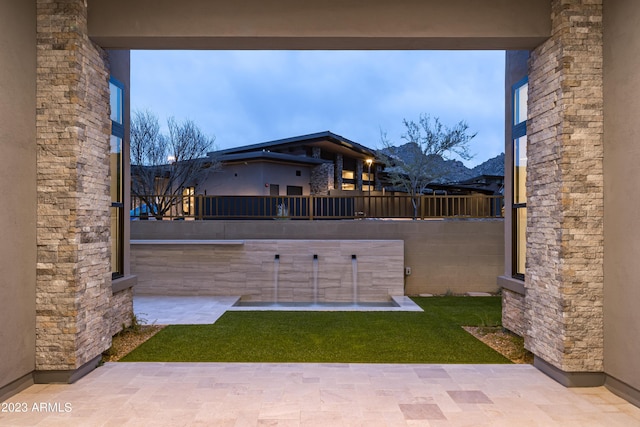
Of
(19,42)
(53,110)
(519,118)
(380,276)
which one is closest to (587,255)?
(519,118)

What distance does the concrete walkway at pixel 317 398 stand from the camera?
119 inches

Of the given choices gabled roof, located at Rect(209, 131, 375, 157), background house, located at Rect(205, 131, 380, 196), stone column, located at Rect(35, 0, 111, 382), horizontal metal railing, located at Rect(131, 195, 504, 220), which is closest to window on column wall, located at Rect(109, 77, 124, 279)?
stone column, located at Rect(35, 0, 111, 382)

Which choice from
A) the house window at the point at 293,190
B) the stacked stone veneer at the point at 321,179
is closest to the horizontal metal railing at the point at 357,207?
the house window at the point at 293,190

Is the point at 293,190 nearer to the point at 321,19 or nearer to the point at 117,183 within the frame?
the point at 117,183

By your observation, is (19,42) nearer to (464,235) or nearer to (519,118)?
(519,118)

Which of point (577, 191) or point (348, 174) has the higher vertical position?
point (348, 174)

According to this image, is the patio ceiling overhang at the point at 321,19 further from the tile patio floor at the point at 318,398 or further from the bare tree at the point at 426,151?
the bare tree at the point at 426,151

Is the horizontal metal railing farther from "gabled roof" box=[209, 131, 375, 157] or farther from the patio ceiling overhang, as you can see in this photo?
"gabled roof" box=[209, 131, 375, 157]

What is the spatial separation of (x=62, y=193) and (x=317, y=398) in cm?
335

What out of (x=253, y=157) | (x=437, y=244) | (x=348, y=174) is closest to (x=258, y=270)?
(x=437, y=244)

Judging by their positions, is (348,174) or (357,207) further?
(348,174)

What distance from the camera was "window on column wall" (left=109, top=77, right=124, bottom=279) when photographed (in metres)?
5.00

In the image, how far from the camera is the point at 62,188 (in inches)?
147

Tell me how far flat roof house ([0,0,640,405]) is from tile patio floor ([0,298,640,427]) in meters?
0.34
